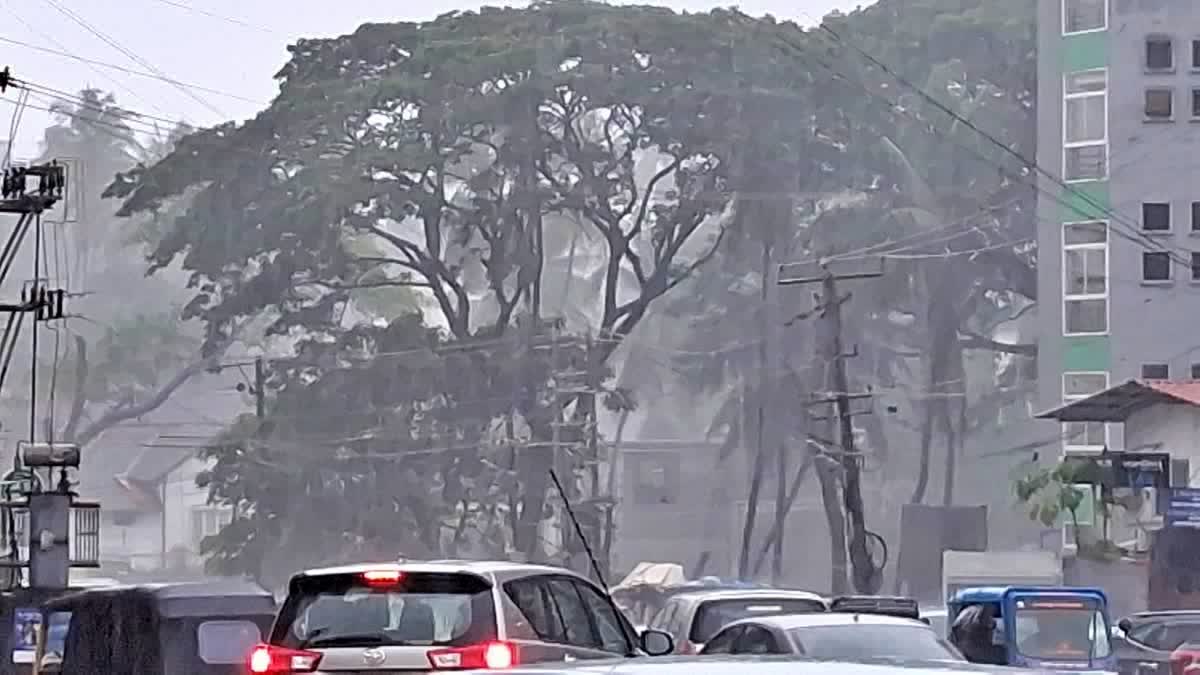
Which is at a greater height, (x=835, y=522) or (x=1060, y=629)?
(x=835, y=522)

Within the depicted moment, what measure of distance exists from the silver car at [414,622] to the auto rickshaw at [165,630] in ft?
10.8

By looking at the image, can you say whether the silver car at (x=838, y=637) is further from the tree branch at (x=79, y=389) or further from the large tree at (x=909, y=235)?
the tree branch at (x=79, y=389)

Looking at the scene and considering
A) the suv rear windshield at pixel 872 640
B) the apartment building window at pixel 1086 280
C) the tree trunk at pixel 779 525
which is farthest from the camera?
the tree trunk at pixel 779 525

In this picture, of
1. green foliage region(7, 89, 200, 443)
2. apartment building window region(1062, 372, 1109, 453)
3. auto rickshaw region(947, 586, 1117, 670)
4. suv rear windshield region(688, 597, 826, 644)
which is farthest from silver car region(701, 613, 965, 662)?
green foliage region(7, 89, 200, 443)

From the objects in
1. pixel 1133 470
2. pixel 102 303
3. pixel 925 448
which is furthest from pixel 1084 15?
pixel 102 303

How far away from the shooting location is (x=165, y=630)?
53.4 ft

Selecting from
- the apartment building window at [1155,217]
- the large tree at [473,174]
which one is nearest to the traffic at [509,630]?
the apartment building window at [1155,217]

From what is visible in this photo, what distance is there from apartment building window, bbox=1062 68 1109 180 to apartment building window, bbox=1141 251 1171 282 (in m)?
2.25

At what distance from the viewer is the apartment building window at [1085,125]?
5347 cm

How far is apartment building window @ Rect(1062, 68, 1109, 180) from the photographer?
53469mm

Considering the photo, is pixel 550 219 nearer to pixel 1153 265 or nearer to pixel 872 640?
pixel 1153 265

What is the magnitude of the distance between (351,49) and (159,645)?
46.5 meters

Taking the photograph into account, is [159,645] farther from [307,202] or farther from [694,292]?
[694,292]

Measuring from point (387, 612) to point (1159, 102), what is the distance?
4192 centimetres
